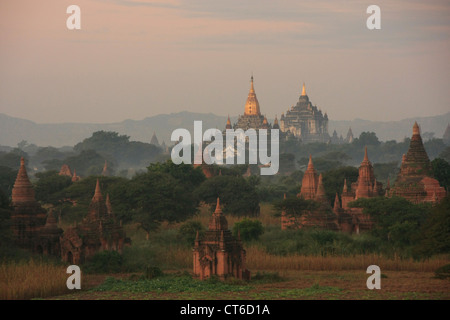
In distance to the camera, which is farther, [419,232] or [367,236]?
[367,236]

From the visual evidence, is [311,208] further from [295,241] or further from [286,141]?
[286,141]

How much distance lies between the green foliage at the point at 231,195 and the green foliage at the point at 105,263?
20.8 m

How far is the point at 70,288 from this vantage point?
102 feet

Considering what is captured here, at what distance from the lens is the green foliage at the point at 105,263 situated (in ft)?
119

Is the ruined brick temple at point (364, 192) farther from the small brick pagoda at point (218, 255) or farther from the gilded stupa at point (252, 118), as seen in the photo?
the gilded stupa at point (252, 118)

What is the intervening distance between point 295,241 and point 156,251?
23.4 feet

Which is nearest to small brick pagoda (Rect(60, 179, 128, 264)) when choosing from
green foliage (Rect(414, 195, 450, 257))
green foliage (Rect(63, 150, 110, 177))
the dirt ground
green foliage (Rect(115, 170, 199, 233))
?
the dirt ground

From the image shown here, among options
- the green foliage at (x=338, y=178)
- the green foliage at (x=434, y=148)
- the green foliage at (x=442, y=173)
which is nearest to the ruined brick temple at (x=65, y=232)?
the green foliage at (x=338, y=178)

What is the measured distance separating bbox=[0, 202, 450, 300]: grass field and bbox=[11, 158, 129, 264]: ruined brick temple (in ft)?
4.15

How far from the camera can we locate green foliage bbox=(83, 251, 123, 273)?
36.2m

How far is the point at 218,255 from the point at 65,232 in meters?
8.49

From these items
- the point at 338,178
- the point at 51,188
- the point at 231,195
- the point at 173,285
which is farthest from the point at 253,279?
the point at 338,178

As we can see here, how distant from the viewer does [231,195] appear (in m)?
58.8
